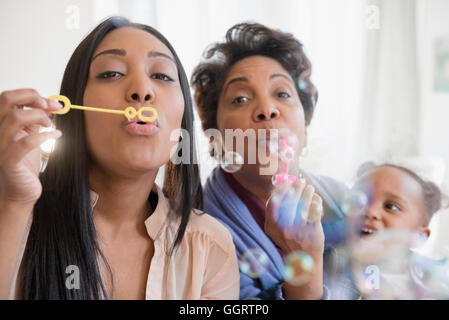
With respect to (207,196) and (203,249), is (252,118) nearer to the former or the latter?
(207,196)

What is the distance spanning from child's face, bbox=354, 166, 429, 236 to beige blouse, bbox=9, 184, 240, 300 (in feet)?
1.51

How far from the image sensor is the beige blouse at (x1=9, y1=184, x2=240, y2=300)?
36.5 inches

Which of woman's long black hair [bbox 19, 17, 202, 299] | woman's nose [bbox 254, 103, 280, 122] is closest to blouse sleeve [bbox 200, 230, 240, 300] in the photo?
woman's long black hair [bbox 19, 17, 202, 299]

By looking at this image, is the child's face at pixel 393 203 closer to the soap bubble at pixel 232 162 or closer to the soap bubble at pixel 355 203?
the soap bubble at pixel 355 203

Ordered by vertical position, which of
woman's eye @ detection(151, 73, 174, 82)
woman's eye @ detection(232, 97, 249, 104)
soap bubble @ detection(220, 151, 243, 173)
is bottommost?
soap bubble @ detection(220, 151, 243, 173)

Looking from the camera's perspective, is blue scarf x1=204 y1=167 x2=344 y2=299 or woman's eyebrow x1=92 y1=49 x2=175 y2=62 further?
blue scarf x1=204 y1=167 x2=344 y2=299

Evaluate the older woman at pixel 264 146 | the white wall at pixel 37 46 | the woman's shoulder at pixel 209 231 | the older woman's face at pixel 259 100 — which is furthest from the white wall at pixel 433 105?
the white wall at pixel 37 46

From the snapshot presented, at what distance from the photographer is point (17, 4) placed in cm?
114

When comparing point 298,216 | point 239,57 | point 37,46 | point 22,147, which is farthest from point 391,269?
point 37,46

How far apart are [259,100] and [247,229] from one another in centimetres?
39

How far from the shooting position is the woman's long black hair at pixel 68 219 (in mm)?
845

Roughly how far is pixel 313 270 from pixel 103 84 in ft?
2.37

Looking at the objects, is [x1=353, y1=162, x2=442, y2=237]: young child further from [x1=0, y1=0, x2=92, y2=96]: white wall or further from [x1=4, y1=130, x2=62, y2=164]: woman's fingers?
[x1=0, y1=0, x2=92, y2=96]: white wall

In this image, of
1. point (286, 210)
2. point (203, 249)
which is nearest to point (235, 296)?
point (203, 249)
